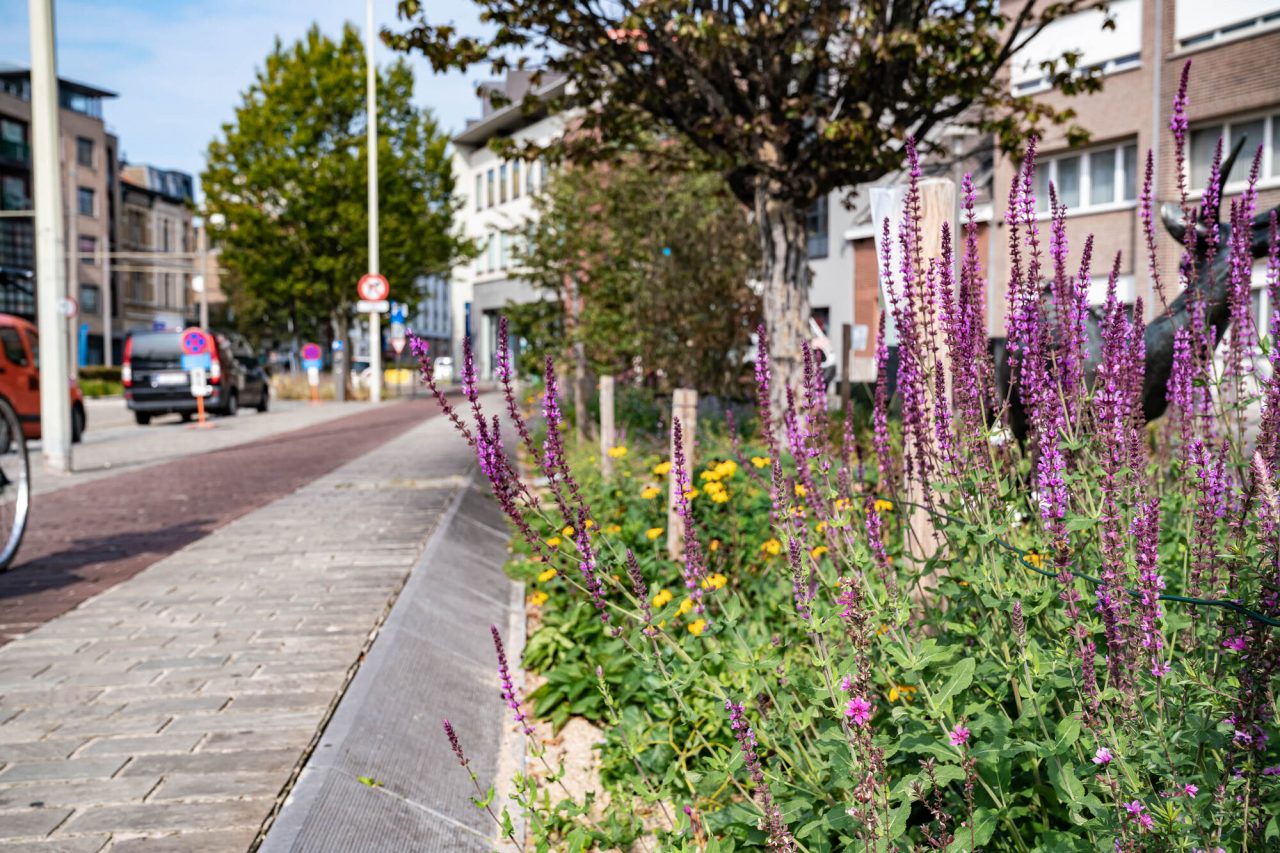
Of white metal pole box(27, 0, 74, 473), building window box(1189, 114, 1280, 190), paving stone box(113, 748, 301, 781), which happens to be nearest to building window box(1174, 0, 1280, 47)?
building window box(1189, 114, 1280, 190)

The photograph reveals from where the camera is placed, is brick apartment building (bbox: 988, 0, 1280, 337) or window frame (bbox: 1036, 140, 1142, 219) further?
window frame (bbox: 1036, 140, 1142, 219)

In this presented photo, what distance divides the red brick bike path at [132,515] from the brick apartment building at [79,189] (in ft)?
156

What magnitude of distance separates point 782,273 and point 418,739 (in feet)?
23.0

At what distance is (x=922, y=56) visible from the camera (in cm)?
925

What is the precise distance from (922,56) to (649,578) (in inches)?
228

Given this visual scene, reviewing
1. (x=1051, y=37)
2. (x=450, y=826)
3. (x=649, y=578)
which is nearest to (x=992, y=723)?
(x=450, y=826)

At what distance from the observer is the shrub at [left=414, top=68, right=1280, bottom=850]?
199 cm

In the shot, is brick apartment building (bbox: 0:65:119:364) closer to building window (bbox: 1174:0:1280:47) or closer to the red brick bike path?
the red brick bike path

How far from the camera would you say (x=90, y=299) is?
223ft

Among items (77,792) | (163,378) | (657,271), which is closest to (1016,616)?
(77,792)

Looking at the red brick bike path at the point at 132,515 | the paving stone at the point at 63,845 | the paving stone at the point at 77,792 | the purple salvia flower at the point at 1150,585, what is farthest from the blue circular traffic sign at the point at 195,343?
the purple salvia flower at the point at 1150,585

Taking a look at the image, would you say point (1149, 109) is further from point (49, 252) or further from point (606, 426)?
point (49, 252)

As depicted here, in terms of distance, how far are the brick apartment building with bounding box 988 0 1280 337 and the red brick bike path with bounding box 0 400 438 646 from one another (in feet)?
51.8

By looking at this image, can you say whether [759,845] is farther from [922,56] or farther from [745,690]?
[922,56]
